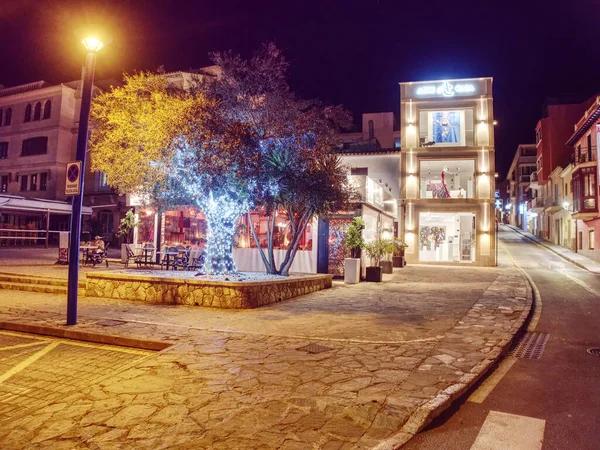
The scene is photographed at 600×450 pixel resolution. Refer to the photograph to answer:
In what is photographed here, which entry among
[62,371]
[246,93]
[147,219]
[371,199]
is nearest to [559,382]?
[62,371]

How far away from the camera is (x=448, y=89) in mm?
29000

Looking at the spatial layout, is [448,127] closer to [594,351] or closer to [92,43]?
[594,351]

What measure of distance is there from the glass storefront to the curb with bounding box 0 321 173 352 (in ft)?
82.9

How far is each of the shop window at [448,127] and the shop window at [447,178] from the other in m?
1.36

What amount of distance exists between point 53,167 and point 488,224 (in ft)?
115

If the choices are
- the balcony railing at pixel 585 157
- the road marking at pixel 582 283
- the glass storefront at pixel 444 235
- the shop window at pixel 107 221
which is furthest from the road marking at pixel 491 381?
the shop window at pixel 107 221

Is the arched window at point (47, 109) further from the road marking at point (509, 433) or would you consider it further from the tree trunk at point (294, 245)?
the road marking at point (509, 433)

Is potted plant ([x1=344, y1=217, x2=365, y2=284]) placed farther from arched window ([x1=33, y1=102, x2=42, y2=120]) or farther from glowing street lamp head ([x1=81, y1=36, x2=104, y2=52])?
arched window ([x1=33, y1=102, x2=42, y2=120])

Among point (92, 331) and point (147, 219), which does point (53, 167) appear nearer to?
point (147, 219)

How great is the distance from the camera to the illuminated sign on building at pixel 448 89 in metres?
28.7

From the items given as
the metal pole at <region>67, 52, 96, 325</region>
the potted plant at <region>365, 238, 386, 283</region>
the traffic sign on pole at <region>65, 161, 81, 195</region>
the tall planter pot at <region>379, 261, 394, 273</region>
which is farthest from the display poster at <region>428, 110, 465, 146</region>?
the traffic sign on pole at <region>65, 161, 81, 195</region>

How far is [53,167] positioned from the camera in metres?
34.6

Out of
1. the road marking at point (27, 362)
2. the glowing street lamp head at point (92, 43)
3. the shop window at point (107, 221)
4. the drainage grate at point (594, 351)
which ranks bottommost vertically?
the road marking at point (27, 362)

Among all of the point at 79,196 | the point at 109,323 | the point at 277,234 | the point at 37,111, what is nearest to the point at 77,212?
the point at 79,196
